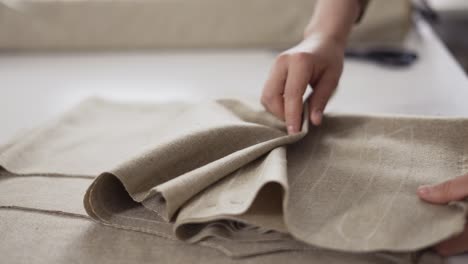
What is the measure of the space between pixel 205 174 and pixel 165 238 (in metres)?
0.09

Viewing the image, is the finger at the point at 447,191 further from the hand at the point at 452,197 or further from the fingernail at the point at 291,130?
the fingernail at the point at 291,130

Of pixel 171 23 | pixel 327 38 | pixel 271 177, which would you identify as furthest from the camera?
pixel 171 23

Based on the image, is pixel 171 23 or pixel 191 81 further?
pixel 171 23

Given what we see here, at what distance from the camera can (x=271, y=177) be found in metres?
0.48

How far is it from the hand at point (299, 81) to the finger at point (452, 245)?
250 mm

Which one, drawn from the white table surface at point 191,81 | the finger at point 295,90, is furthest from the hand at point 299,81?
the white table surface at point 191,81

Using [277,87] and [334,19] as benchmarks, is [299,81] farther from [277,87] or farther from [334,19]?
[334,19]

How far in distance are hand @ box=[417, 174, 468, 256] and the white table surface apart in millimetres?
386

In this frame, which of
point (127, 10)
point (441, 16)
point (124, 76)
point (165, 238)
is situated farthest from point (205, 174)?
→ point (441, 16)

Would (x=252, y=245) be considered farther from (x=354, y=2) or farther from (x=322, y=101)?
(x=354, y=2)

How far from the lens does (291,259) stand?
1.61 ft

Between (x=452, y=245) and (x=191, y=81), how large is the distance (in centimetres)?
76

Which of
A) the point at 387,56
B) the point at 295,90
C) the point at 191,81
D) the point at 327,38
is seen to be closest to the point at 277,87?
the point at 295,90

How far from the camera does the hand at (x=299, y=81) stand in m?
0.68
